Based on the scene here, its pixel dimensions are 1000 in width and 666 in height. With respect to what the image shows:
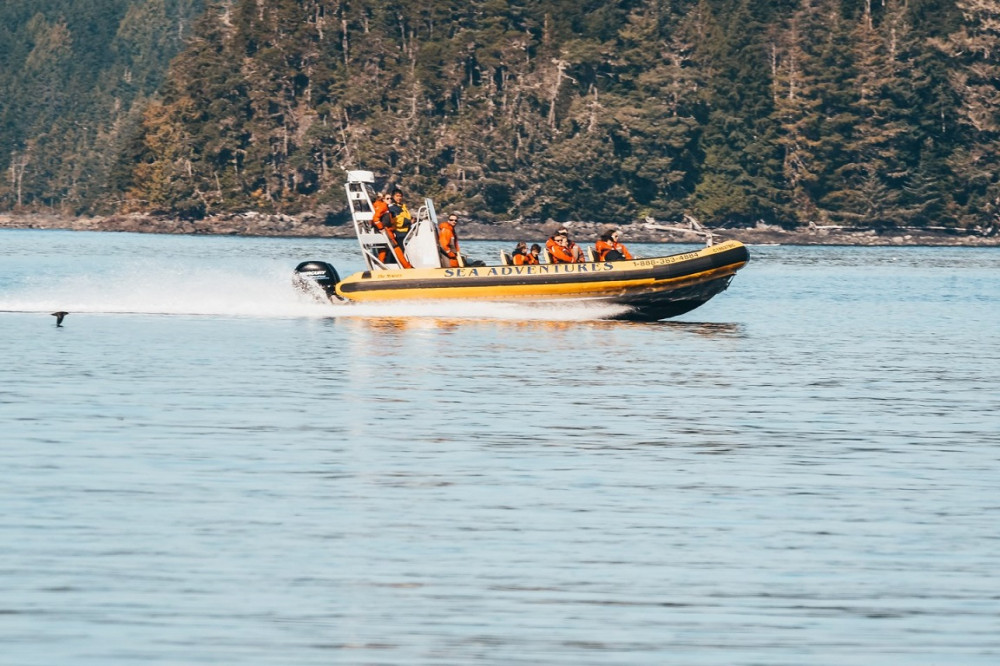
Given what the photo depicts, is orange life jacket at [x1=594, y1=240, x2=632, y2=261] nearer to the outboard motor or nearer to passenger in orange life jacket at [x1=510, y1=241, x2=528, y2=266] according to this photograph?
passenger in orange life jacket at [x1=510, y1=241, x2=528, y2=266]

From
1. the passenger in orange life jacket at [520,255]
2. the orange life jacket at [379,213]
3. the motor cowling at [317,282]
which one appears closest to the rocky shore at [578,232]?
the motor cowling at [317,282]

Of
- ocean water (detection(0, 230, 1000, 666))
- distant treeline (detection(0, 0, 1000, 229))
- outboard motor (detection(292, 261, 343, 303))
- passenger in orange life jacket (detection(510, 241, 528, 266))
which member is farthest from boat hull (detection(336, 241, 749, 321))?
distant treeline (detection(0, 0, 1000, 229))

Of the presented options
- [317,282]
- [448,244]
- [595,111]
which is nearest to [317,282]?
[317,282]

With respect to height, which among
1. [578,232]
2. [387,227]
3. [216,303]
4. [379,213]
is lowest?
[578,232]

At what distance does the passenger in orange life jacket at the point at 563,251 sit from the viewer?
33500mm

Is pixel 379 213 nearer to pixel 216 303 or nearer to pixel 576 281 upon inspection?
pixel 576 281

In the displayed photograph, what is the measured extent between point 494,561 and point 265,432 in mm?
6838

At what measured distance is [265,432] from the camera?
18.8 meters

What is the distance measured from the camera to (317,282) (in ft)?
115

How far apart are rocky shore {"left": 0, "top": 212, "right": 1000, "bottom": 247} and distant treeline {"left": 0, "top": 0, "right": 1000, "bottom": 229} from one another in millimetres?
928

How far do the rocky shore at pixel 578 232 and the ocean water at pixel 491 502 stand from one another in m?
86.7

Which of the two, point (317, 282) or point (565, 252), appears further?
point (317, 282)

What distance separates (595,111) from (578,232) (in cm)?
861

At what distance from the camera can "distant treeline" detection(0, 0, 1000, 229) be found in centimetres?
12056
